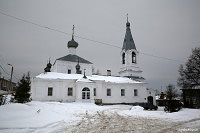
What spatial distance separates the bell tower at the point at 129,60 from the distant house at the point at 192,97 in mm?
15763

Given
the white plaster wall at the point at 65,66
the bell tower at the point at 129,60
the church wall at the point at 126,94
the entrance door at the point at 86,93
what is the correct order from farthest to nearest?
the bell tower at the point at 129,60, the white plaster wall at the point at 65,66, the church wall at the point at 126,94, the entrance door at the point at 86,93

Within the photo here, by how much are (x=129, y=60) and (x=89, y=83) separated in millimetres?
14890

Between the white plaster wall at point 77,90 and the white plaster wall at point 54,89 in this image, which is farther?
the white plaster wall at point 77,90

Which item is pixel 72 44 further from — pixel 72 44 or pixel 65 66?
pixel 65 66

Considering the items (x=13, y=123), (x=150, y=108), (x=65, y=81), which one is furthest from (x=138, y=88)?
(x=13, y=123)

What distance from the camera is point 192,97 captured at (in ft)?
72.7

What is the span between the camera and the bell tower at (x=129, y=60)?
126 feet

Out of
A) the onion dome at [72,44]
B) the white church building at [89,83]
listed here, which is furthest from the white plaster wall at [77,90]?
the onion dome at [72,44]

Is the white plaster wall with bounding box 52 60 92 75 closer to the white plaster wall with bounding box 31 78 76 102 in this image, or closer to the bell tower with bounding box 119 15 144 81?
the white plaster wall with bounding box 31 78 76 102

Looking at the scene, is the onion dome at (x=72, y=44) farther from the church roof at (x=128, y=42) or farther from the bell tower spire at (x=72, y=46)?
the church roof at (x=128, y=42)

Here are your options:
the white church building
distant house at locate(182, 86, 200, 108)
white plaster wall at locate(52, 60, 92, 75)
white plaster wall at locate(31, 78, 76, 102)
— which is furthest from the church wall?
distant house at locate(182, 86, 200, 108)

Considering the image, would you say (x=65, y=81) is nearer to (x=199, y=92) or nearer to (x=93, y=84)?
(x=93, y=84)

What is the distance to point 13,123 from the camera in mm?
7348

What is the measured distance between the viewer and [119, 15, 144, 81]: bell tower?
38253 mm
